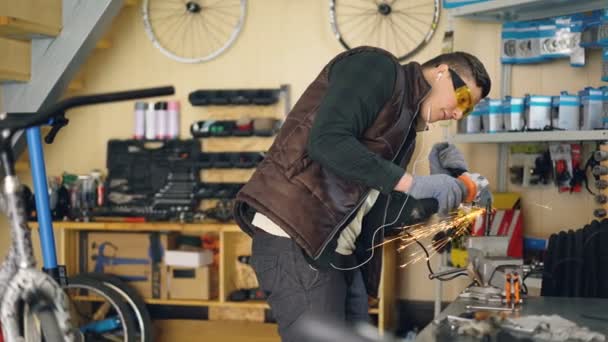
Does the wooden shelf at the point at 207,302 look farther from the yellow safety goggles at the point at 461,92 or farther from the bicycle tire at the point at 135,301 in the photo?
the yellow safety goggles at the point at 461,92

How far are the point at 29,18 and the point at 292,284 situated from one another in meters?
2.52

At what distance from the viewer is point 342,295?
7.42ft

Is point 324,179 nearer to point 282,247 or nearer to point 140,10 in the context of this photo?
point 282,247

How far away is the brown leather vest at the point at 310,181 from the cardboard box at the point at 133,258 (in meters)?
2.51

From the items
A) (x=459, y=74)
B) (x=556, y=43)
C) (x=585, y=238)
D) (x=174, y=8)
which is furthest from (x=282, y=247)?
(x=174, y=8)

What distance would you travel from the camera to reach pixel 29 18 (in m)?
3.95

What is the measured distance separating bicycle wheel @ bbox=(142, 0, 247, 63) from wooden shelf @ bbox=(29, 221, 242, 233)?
3.86ft

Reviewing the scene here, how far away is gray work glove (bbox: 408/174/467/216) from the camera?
2133 mm

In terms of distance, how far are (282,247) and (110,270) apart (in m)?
2.75

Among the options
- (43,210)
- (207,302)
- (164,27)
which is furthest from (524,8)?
(43,210)

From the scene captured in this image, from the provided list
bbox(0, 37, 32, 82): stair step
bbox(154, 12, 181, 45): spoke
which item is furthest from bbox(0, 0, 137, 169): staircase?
bbox(154, 12, 181, 45): spoke

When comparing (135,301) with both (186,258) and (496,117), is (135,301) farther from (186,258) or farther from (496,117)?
(496,117)

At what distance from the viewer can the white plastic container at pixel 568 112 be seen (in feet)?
12.5

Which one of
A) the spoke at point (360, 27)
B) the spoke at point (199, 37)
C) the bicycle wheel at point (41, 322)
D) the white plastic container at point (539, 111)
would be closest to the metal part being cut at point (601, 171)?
the white plastic container at point (539, 111)
